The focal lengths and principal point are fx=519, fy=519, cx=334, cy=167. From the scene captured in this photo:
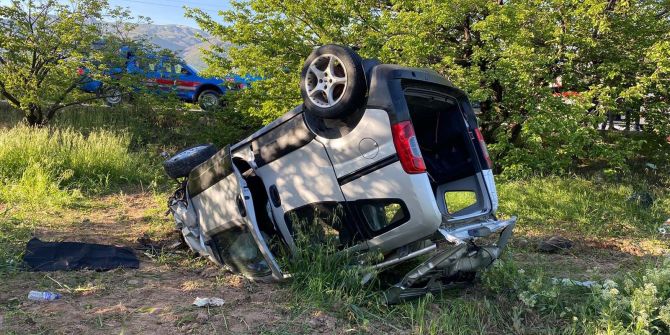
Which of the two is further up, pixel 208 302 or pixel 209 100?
pixel 209 100

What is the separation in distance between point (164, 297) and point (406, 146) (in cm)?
209

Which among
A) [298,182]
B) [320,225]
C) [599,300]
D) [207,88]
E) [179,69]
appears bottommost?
[599,300]

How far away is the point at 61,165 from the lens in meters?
9.01

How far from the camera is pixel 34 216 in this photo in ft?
21.0

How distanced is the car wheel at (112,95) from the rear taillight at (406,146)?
31.8 ft

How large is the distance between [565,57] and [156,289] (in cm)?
823

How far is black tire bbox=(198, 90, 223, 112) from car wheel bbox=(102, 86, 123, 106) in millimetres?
1972

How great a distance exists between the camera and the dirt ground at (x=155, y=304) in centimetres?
323

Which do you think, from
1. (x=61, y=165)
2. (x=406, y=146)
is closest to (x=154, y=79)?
(x=61, y=165)

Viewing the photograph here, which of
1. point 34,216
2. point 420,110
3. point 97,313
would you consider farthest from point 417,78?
point 34,216

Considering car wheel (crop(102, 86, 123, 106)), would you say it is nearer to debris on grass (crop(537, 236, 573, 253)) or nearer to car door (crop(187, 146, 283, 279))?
car door (crop(187, 146, 283, 279))

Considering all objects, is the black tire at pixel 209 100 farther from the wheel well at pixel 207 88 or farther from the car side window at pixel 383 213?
the car side window at pixel 383 213

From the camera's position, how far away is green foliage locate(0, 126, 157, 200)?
314 inches

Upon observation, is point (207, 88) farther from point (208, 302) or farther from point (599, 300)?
point (599, 300)
